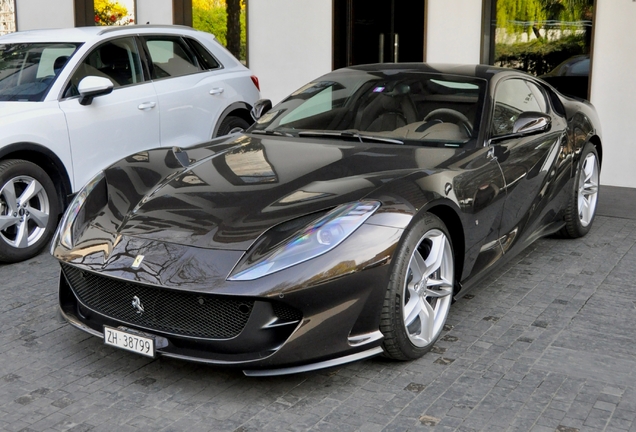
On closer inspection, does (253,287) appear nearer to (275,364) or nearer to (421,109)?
(275,364)

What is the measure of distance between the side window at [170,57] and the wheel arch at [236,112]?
1.63ft

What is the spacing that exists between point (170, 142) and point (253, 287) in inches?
164

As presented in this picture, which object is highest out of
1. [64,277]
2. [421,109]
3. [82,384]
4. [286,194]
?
[421,109]

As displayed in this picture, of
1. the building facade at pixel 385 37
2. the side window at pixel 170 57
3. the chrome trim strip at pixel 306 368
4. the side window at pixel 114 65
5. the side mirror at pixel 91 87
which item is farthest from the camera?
the building facade at pixel 385 37

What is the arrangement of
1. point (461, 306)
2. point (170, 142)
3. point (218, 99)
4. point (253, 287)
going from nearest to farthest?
point (253, 287) < point (461, 306) < point (170, 142) < point (218, 99)

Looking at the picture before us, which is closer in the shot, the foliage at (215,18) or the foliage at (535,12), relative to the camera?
the foliage at (535,12)

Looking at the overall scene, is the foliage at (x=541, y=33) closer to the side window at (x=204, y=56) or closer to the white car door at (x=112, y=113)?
the side window at (x=204, y=56)

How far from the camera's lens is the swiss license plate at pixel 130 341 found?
3.80m

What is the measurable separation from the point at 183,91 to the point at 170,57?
1.35ft

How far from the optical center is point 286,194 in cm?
415

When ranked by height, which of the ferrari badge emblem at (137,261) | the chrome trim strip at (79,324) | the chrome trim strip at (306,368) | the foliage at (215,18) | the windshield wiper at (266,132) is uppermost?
the foliage at (215,18)

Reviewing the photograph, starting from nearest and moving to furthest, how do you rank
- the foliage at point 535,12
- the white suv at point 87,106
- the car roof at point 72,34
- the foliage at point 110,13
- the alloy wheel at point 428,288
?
the alloy wheel at point 428,288, the white suv at point 87,106, the car roof at point 72,34, the foliage at point 535,12, the foliage at point 110,13

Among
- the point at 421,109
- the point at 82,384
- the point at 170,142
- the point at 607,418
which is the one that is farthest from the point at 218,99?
the point at 607,418

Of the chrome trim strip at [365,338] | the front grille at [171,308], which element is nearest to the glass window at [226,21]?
the front grille at [171,308]
